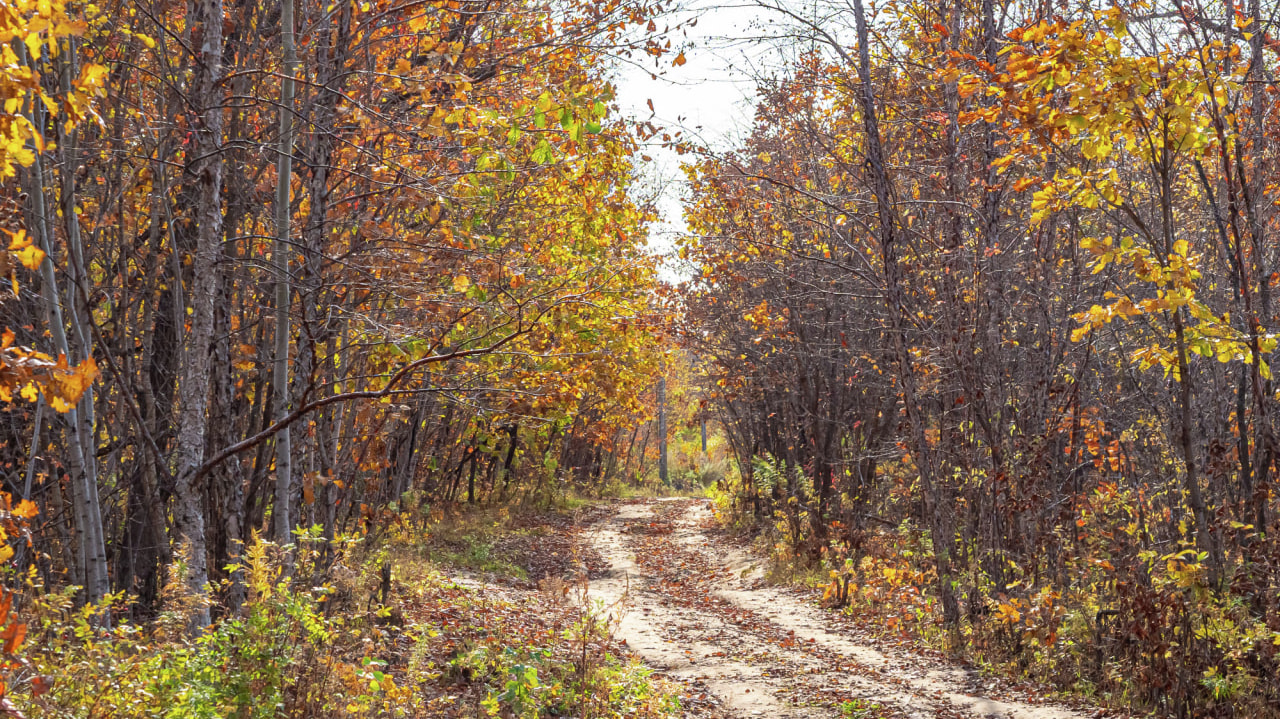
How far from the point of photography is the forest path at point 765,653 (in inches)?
286

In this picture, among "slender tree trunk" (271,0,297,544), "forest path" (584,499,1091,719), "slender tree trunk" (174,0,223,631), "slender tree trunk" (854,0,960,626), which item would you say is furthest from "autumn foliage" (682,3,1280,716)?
"slender tree trunk" (174,0,223,631)

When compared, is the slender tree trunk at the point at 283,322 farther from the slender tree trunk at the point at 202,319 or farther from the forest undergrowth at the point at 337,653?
the slender tree trunk at the point at 202,319

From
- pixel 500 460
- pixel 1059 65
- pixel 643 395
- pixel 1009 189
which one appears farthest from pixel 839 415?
pixel 643 395

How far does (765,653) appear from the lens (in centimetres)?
927

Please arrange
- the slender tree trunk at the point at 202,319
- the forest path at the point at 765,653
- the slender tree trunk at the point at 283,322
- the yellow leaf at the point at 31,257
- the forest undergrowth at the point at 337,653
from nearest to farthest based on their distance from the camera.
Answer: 1. the yellow leaf at the point at 31,257
2. the forest undergrowth at the point at 337,653
3. the slender tree trunk at the point at 202,319
4. the slender tree trunk at the point at 283,322
5. the forest path at the point at 765,653

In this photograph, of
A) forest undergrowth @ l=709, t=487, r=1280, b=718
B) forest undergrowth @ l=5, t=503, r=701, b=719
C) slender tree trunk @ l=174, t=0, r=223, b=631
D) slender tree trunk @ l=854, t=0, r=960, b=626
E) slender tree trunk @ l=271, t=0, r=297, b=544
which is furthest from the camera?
slender tree trunk @ l=854, t=0, r=960, b=626

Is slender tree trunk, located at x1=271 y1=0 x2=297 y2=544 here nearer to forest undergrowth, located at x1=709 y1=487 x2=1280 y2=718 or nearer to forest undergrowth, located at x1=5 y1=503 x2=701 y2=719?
forest undergrowth, located at x1=5 y1=503 x2=701 y2=719

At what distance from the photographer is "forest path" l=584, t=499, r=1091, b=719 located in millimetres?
7254

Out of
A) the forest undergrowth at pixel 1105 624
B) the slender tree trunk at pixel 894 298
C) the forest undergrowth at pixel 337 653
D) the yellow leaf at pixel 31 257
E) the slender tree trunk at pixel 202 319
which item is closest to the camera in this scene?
the yellow leaf at pixel 31 257

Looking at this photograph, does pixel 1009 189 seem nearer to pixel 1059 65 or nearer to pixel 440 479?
pixel 1059 65

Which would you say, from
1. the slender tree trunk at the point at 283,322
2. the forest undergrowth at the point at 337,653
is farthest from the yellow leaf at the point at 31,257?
the slender tree trunk at the point at 283,322

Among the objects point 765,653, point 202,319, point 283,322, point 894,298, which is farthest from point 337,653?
point 894,298

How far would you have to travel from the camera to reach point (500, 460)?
26141mm

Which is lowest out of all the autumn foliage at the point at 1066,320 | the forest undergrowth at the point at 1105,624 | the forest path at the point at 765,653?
the forest path at the point at 765,653
